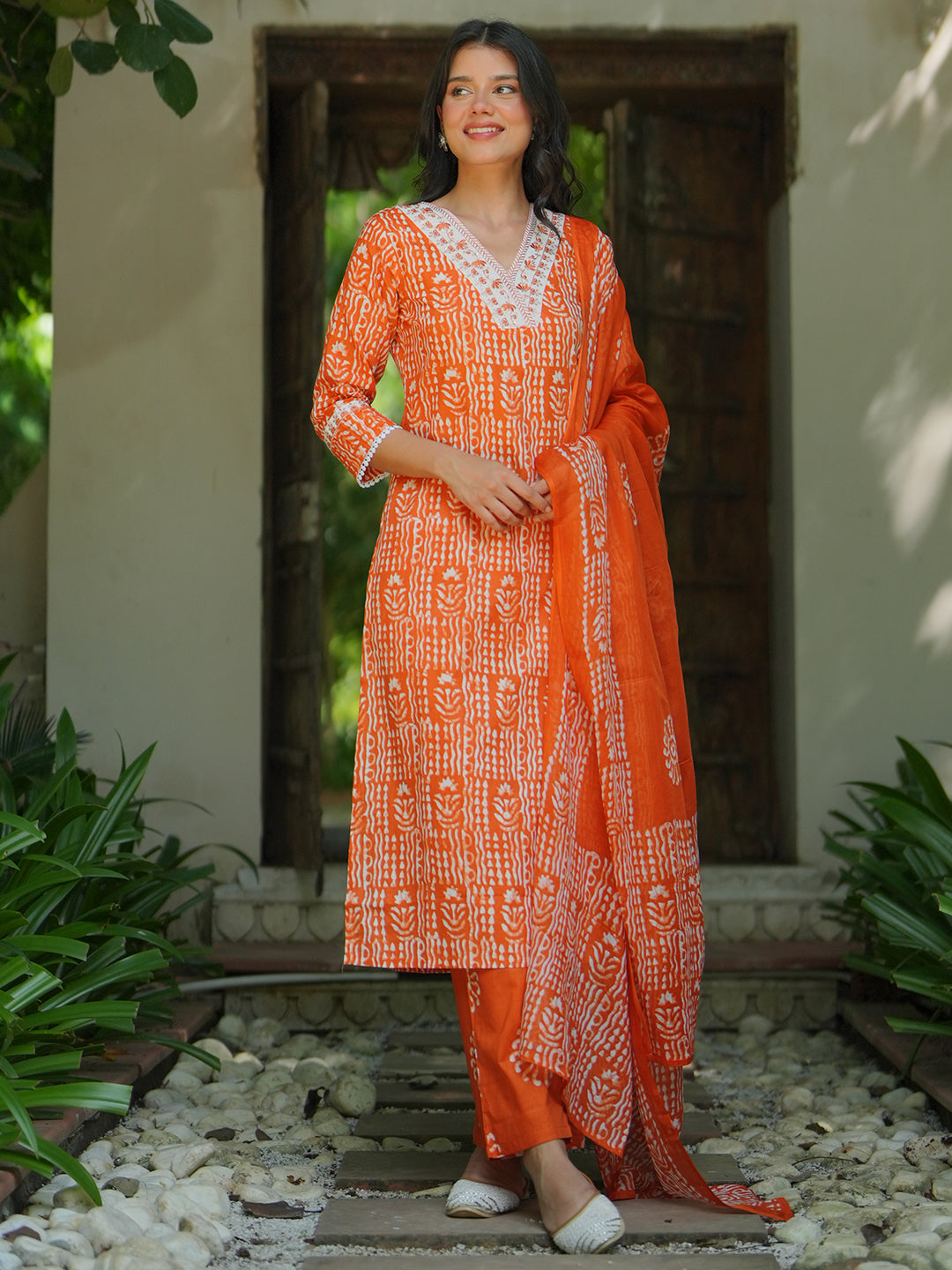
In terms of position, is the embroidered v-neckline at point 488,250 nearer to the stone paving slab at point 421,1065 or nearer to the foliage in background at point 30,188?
the stone paving slab at point 421,1065

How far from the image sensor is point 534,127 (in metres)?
2.39

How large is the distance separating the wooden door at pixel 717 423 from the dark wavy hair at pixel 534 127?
85.6 inches

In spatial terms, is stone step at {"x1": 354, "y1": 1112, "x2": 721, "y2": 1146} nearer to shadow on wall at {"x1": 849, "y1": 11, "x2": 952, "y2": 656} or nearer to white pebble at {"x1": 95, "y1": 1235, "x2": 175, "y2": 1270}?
white pebble at {"x1": 95, "y1": 1235, "x2": 175, "y2": 1270}

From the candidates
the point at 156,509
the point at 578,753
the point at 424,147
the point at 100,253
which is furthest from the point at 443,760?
the point at 100,253

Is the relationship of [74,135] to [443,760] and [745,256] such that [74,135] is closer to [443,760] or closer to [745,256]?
[745,256]

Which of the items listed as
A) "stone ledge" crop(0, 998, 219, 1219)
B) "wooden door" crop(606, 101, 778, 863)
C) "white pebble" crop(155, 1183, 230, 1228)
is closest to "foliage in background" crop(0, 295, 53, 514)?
"wooden door" crop(606, 101, 778, 863)

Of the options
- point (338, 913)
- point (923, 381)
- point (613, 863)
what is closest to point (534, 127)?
point (613, 863)

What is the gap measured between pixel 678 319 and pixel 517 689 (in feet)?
9.01

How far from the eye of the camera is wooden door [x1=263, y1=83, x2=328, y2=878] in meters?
4.12

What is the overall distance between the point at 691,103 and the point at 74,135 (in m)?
1.95

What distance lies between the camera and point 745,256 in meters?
4.68

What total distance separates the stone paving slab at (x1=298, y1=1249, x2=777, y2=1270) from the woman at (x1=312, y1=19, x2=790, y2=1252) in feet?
0.11

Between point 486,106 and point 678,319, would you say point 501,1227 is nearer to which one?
point 486,106

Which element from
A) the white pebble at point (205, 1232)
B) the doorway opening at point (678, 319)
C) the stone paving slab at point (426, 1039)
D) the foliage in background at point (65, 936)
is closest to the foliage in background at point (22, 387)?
the doorway opening at point (678, 319)
